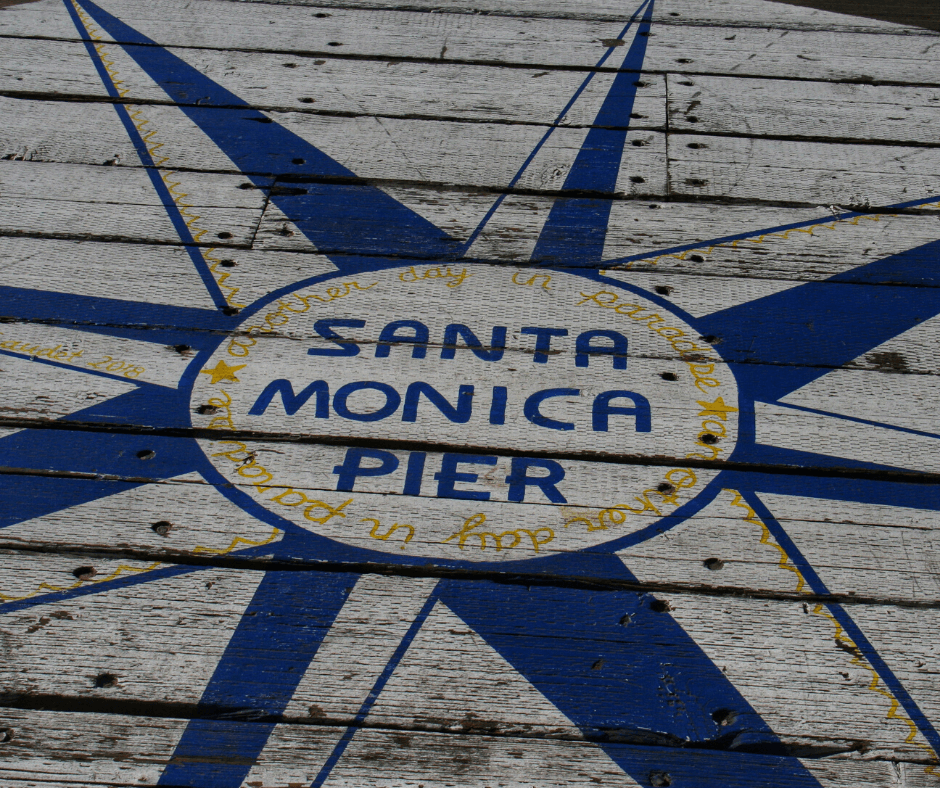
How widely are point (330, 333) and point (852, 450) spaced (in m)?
1.04

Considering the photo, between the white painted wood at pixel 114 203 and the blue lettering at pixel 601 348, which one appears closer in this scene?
the blue lettering at pixel 601 348

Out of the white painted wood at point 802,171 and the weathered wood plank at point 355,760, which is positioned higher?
the white painted wood at point 802,171

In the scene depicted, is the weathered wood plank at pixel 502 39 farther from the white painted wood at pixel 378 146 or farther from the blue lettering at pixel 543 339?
the blue lettering at pixel 543 339

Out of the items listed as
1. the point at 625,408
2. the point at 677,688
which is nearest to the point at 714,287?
the point at 625,408

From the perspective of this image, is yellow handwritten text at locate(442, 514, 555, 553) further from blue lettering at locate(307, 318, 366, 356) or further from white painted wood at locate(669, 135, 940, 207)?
white painted wood at locate(669, 135, 940, 207)

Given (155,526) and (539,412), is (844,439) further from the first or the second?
(155,526)

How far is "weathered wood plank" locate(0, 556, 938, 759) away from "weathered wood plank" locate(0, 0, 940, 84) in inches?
65.7

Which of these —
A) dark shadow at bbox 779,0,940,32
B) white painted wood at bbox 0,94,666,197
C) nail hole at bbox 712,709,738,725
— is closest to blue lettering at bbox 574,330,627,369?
white painted wood at bbox 0,94,666,197

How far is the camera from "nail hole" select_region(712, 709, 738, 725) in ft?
4.01

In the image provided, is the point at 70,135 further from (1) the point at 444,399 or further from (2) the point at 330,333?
(1) the point at 444,399

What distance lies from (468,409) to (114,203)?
1.06 metres

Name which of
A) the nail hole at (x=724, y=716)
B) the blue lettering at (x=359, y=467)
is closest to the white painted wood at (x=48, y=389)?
the blue lettering at (x=359, y=467)

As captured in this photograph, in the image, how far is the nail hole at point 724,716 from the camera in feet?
4.01

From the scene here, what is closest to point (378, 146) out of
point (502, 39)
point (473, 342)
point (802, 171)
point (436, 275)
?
point (436, 275)
